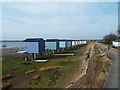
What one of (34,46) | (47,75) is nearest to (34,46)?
(34,46)

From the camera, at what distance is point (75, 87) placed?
42.9 feet

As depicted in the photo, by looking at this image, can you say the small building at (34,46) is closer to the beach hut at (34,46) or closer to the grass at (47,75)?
the beach hut at (34,46)

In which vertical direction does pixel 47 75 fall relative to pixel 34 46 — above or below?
below

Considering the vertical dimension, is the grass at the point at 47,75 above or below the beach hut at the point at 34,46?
below

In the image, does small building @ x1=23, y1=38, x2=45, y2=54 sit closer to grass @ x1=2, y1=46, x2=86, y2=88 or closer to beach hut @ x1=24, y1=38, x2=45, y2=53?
beach hut @ x1=24, y1=38, x2=45, y2=53

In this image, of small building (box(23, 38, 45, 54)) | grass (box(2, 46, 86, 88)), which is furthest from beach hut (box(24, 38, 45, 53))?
grass (box(2, 46, 86, 88))

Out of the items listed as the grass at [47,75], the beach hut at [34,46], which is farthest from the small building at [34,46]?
the grass at [47,75]

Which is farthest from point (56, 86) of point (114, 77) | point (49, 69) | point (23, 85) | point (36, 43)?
point (36, 43)

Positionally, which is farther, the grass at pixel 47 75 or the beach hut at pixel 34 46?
the beach hut at pixel 34 46

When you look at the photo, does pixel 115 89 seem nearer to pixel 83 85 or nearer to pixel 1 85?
pixel 83 85

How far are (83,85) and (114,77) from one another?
368cm

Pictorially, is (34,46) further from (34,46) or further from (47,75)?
(47,75)

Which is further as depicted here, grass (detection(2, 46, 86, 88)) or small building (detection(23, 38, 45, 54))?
small building (detection(23, 38, 45, 54))

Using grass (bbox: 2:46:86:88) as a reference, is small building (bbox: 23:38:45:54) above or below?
above
